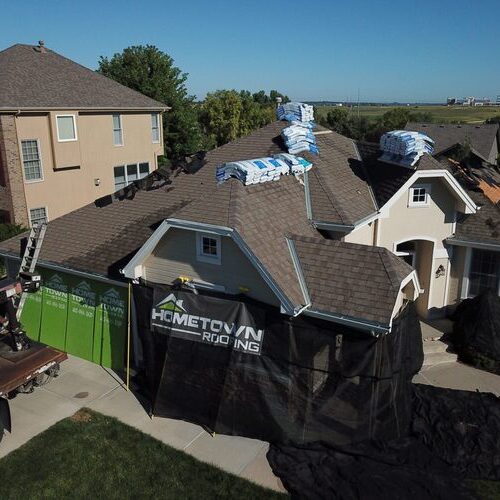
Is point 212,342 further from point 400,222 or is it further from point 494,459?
point 400,222

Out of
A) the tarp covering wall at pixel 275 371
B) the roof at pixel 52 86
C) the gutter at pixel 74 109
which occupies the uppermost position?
the roof at pixel 52 86

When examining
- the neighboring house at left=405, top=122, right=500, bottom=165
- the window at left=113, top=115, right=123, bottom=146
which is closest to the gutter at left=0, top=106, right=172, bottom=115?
the window at left=113, top=115, right=123, bottom=146

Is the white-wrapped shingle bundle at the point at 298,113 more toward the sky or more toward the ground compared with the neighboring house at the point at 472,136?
more toward the sky

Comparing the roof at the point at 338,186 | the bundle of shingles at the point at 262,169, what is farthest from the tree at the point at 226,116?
the bundle of shingles at the point at 262,169

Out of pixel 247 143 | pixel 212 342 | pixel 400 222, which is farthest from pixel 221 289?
pixel 247 143

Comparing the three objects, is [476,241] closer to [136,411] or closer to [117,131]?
[136,411]

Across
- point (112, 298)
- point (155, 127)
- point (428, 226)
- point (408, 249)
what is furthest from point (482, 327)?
point (155, 127)

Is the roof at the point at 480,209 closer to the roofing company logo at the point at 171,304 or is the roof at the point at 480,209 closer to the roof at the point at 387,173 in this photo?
the roof at the point at 387,173
